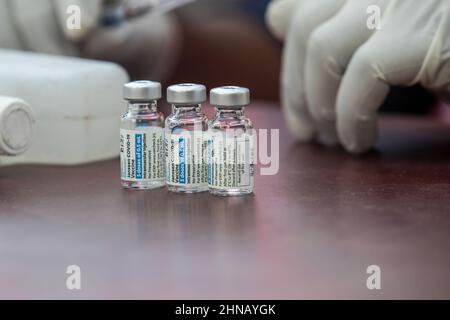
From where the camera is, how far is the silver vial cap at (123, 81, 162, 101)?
3.65 feet

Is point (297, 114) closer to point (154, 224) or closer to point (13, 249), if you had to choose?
point (154, 224)

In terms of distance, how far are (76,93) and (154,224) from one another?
1.43 ft

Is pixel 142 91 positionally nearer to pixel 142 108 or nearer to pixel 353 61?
pixel 142 108

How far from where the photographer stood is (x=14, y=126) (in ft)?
3.80

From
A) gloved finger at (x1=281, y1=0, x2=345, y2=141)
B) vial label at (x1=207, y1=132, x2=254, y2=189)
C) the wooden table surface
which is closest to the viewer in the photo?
the wooden table surface

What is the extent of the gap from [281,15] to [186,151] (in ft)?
1.86

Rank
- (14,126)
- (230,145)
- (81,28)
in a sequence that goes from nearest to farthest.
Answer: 1. (230,145)
2. (14,126)
3. (81,28)

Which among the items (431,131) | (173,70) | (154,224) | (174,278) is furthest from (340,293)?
(173,70)

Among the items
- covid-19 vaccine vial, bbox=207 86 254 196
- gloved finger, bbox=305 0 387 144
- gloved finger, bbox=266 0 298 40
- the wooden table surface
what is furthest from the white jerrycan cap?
gloved finger, bbox=266 0 298 40

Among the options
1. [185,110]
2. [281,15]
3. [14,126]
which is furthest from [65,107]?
[281,15]

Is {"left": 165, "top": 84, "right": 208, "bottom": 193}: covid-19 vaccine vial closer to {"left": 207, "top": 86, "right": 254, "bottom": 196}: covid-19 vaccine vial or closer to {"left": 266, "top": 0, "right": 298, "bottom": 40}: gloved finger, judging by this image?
{"left": 207, "top": 86, "right": 254, "bottom": 196}: covid-19 vaccine vial

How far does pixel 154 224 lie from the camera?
37.4 inches

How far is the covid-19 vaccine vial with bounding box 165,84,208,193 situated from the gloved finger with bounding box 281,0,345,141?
1.24ft

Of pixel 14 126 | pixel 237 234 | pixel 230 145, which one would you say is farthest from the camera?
pixel 14 126
